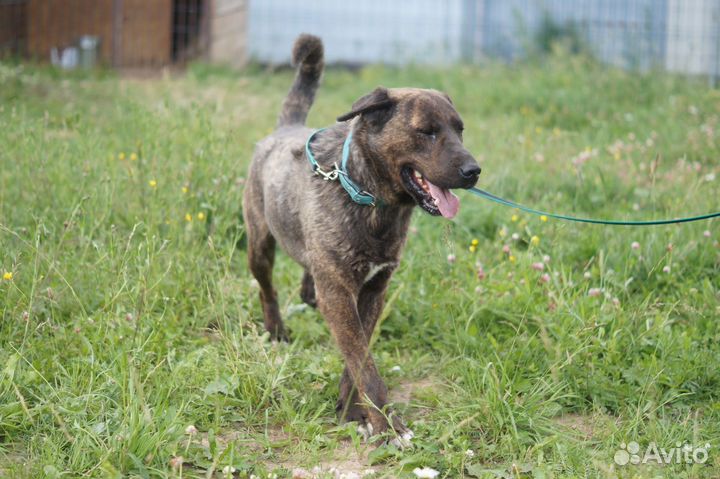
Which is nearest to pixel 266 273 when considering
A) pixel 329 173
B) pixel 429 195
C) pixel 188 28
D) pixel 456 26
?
pixel 329 173

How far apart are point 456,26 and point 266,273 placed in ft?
29.4

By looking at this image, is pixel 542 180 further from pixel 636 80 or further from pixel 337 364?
pixel 636 80

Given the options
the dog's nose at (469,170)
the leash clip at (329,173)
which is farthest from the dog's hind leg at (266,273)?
the dog's nose at (469,170)

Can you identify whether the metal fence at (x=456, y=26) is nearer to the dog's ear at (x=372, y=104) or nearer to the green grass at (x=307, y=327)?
the green grass at (x=307, y=327)

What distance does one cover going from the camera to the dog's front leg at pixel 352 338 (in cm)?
359

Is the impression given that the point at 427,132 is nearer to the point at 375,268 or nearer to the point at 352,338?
the point at 375,268

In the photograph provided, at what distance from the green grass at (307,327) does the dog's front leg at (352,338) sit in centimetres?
18

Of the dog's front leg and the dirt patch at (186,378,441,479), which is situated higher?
the dog's front leg

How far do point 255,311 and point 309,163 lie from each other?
49.0 inches

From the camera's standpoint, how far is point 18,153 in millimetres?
5277

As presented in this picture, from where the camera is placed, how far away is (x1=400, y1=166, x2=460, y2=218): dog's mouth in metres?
3.59

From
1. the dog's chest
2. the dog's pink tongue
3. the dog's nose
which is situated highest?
the dog's nose

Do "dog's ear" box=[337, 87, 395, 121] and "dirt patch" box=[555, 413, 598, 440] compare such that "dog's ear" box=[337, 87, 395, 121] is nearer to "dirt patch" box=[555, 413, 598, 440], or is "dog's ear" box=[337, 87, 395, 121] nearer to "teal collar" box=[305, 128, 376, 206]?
"teal collar" box=[305, 128, 376, 206]

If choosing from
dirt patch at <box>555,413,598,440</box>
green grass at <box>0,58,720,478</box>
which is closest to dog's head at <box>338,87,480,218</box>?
green grass at <box>0,58,720,478</box>
